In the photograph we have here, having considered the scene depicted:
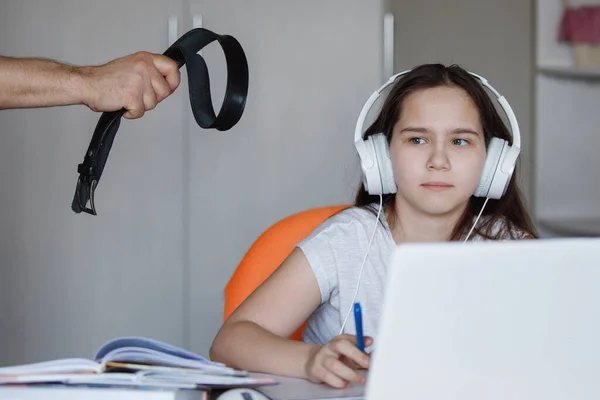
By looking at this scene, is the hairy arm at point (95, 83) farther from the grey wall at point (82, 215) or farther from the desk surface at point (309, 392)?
the grey wall at point (82, 215)

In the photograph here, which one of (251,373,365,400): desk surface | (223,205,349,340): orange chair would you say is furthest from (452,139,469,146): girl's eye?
(251,373,365,400): desk surface

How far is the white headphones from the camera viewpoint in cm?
139

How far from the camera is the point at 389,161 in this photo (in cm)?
145

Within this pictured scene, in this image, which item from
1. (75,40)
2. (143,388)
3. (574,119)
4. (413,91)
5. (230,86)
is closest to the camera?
(143,388)

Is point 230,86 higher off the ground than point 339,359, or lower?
higher

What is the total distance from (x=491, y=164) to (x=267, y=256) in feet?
1.47

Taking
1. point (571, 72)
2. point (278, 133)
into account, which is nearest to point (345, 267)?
point (278, 133)

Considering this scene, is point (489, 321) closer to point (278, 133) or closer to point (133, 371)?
point (133, 371)

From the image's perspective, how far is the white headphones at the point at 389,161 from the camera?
139 centimetres

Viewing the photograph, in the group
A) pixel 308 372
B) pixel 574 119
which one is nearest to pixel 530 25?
pixel 574 119

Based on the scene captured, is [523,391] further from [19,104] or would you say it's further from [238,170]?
[238,170]

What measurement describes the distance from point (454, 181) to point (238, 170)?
1215 millimetres

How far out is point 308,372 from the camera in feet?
3.67

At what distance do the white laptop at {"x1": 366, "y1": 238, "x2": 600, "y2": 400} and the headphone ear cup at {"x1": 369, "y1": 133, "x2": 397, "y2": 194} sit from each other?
0.75 m
